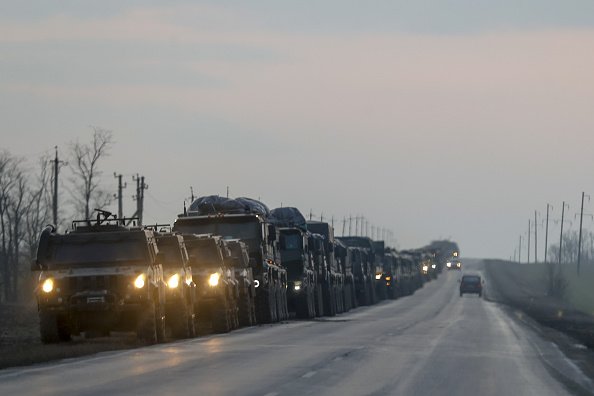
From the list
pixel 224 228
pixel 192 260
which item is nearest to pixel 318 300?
pixel 224 228

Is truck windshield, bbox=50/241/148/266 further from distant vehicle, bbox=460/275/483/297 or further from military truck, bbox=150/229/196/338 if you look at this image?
distant vehicle, bbox=460/275/483/297

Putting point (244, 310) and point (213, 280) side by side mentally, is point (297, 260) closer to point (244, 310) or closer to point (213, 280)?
point (244, 310)

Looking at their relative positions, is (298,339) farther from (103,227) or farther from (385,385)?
(385,385)

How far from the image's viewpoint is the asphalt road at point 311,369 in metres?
20.5

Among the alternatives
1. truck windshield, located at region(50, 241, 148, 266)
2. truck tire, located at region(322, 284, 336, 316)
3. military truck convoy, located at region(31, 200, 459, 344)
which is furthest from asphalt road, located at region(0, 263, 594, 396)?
truck tire, located at region(322, 284, 336, 316)

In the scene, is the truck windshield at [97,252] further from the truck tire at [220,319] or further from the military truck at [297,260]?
the military truck at [297,260]

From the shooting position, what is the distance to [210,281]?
41625 millimetres

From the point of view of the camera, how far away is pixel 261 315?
49781mm

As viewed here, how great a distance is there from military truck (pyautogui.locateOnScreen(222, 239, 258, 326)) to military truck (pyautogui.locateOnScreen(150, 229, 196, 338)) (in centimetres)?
676

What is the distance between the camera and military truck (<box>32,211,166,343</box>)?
32906 mm

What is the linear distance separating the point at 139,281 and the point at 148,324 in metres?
1.02

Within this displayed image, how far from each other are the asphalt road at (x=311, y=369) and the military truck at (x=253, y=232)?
9928 mm

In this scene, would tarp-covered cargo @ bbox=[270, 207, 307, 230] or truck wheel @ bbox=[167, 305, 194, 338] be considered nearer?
truck wheel @ bbox=[167, 305, 194, 338]

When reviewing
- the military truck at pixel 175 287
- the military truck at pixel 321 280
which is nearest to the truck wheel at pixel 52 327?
the military truck at pixel 175 287
